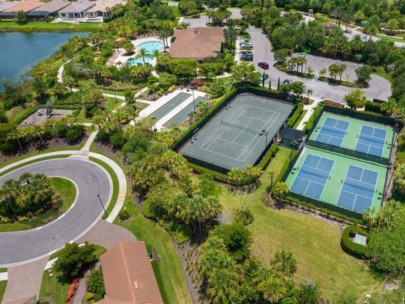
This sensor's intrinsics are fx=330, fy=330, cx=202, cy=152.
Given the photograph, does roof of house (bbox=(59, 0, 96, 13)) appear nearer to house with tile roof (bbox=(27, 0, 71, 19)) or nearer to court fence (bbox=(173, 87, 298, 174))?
house with tile roof (bbox=(27, 0, 71, 19))

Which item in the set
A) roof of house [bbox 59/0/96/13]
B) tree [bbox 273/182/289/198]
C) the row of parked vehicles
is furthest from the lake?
tree [bbox 273/182/289/198]

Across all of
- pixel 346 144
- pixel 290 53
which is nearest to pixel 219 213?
pixel 346 144

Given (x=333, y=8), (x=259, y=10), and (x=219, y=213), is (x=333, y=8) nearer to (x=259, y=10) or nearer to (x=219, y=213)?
(x=259, y=10)

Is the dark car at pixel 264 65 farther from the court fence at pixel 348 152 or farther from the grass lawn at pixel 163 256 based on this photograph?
the grass lawn at pixel 163 256

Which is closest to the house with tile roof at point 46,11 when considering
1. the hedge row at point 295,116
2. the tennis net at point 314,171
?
the hedge row at point 295,116

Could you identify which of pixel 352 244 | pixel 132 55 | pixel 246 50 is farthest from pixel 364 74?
pixel 132 55

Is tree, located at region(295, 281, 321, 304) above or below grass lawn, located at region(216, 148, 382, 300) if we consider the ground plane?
above

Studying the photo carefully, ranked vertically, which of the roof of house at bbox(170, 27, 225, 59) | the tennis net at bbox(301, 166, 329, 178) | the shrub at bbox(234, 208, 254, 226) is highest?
the roof of house at bbox(170, 27, 225, 59)

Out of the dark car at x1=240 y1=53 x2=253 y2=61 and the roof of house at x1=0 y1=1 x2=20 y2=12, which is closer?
the dark car at x1=240 y1=53 x2=253 y2=61
